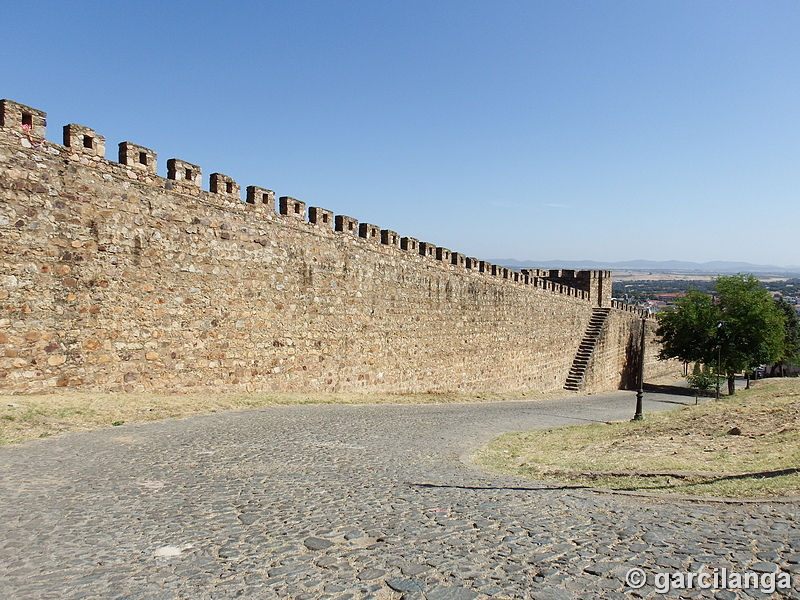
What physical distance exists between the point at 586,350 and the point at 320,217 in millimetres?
19291

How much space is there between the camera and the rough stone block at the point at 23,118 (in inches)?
386

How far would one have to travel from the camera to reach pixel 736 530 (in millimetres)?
4906

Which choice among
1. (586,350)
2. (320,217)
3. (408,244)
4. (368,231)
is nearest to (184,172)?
(320,217)

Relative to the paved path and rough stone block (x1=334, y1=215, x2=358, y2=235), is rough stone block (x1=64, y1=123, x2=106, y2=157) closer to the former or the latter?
the paved path

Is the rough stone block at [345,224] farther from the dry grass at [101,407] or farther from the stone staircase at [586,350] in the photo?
the stone staircase at [586,350]

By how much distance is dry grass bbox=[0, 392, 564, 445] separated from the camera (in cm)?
861

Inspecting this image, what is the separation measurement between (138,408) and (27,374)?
176 centimetres

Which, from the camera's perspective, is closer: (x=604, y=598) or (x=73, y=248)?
(x=604, y=598)

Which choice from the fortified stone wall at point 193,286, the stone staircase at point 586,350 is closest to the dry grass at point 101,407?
the fortified stone wall at point 193,286

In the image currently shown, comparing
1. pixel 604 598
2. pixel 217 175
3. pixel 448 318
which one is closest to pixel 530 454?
pixel 604 598

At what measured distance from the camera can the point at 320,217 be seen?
623 inches

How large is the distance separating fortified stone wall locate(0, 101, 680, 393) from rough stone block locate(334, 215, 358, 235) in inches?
1.5

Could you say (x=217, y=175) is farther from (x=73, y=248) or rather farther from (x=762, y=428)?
(x=762, y=428)

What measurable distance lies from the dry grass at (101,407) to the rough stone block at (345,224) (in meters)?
4.57
